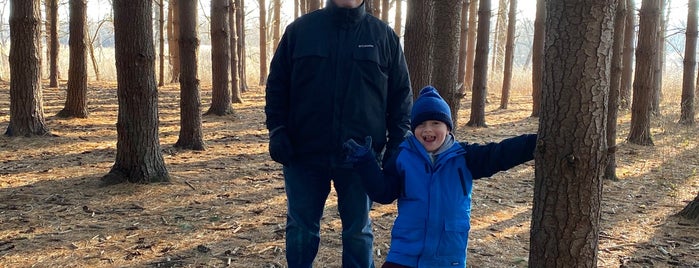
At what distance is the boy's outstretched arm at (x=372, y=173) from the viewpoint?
2416mm

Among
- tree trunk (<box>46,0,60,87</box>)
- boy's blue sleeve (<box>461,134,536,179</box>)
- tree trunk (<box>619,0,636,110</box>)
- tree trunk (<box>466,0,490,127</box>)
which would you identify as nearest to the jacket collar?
boy's blue sleeve (<box>461,134,536,179</box>)

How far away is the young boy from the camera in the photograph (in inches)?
96.3

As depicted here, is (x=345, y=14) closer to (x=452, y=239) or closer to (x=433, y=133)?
(x=433, y=133)

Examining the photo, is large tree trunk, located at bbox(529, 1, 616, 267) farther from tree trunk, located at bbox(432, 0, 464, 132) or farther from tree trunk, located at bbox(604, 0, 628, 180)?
tree trunk, located at bbox(432, 0, 464, 132)

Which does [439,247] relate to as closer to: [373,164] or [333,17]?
[373,164]

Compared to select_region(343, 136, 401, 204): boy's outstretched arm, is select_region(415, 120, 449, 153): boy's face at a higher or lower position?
higher

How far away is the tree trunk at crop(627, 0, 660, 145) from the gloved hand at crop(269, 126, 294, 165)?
9163mm

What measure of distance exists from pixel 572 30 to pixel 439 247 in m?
1.10

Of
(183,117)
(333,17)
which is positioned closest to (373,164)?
(333,17)

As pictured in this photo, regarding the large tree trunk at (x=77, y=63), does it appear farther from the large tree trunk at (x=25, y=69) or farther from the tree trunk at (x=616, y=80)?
the tree trunk at (x=616, y=80)

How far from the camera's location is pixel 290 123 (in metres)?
2.93

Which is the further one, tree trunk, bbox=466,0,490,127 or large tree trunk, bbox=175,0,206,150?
tree trunk, bbox=466,0,490,127

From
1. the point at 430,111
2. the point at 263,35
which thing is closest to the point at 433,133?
the point at 430,111

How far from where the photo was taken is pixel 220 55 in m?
10.9
